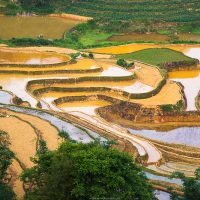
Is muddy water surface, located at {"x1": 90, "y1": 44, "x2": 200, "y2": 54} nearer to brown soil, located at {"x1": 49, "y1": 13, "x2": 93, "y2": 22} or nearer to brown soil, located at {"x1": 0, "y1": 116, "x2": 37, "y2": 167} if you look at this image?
brown soil, located at {"x1": 49, "y1": 13, "x2": 93, "y2": 22}

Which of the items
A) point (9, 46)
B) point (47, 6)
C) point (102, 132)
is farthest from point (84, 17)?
point (102, 132)

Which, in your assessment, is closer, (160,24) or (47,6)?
(160,24)

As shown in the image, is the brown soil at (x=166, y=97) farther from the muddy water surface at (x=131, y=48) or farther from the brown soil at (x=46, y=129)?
the muddy water surface at (x=131, y=48)

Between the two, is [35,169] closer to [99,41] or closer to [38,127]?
[38,127]

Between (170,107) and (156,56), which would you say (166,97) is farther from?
(156,56)

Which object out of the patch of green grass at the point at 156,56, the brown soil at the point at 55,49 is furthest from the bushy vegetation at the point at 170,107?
the brown soil at the point at 55,49

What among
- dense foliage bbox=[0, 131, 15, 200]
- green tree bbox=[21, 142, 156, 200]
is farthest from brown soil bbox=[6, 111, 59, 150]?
green tree bbox=[21, 142, 156, 200]
